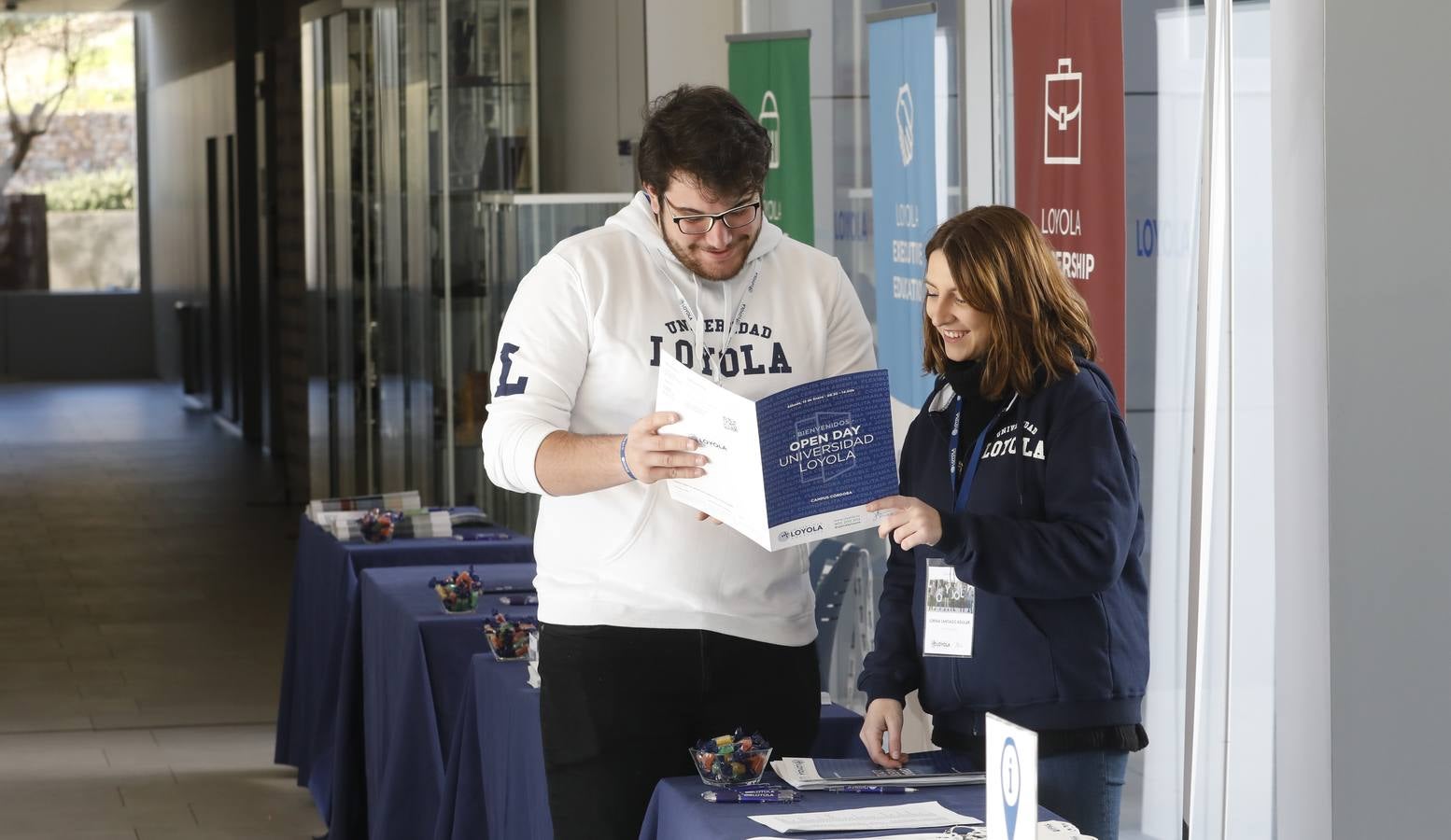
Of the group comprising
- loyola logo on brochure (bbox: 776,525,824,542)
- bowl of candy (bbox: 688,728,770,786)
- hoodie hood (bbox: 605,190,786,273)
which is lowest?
bowl of candy (bbox: 688,728,770,786)

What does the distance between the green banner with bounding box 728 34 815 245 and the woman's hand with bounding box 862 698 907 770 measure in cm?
288

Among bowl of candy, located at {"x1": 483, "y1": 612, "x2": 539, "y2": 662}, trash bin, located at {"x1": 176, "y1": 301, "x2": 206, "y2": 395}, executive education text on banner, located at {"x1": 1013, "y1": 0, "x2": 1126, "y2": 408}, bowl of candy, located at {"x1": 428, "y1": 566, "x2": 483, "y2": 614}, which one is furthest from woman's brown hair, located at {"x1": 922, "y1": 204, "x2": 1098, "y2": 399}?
trash bin, located at {"x1": 176, "y1": 301, "x2": 206, "y2": 395}

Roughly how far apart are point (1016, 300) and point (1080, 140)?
1.19 m

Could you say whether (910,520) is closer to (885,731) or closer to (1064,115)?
(885,731)

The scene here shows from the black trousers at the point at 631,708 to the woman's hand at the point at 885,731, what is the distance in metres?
0.14

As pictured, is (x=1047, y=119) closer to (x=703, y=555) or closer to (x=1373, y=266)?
(x=1373, y=266)

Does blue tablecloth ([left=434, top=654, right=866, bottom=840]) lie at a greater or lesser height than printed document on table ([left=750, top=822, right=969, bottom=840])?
lesser

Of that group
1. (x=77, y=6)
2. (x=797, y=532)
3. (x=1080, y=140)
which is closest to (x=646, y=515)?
(x=797, y=532)

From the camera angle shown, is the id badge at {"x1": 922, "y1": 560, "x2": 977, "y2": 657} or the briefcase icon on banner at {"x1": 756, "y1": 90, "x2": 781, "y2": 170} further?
the briefcase icon on banner at {"x1": 756, "y1": 90, "x2": 781, "y2": 170}

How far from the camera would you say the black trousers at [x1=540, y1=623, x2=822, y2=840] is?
8.14ft

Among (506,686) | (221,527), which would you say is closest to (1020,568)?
(506,686)

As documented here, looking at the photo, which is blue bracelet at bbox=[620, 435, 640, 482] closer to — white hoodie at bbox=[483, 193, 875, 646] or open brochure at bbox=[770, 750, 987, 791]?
white hoodie at bbox=[483, 193, 875, 646]

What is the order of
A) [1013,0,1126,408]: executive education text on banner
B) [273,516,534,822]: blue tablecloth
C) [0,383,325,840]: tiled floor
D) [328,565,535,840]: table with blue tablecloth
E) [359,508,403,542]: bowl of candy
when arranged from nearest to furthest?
[1013,0,1126,408]: executive education text on banner → [328,565,535,840]: table with blue tablecloth → [273,516,534,822]: blue tablecloth → [359,508,403,542]: bowl of candy → [0,383,325,840]: tiled floor

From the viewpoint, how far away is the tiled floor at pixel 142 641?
529 centimetres
